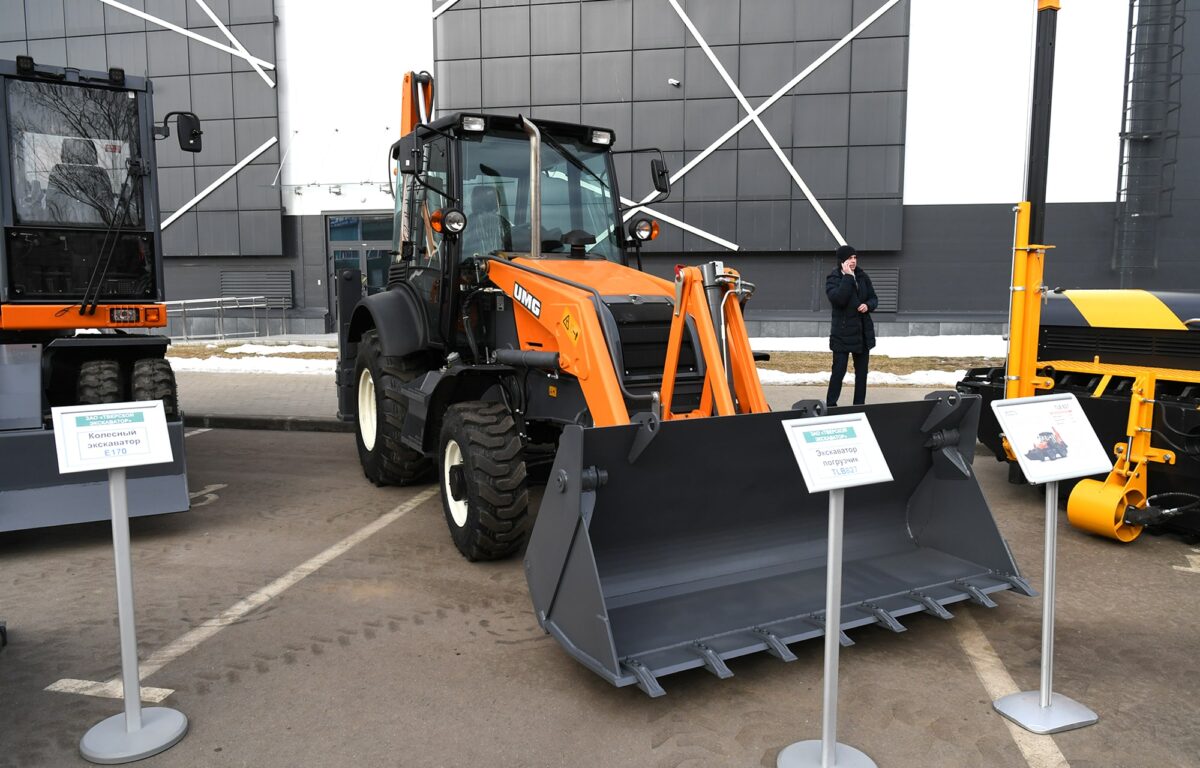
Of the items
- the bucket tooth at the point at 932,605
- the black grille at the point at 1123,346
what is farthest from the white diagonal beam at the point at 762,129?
the bucket tooth at the point at 932,605

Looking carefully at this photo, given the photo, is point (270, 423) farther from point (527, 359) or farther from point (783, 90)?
point (783, 90)

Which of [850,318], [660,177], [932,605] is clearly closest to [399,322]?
[660,177]

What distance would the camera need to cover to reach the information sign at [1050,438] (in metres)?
3.08

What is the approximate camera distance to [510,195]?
17.7 ft

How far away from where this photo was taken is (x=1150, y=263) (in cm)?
1755

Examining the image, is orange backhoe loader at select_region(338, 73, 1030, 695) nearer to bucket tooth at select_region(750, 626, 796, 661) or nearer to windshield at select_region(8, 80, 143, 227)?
bucket tooth at select_region(750, 626, 796, 661)

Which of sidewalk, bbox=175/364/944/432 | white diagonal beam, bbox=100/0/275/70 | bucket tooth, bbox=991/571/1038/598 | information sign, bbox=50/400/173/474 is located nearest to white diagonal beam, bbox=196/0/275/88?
white diagonal beam, bbox=100/0/275/70

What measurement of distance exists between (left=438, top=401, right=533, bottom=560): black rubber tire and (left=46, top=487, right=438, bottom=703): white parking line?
0.90 m

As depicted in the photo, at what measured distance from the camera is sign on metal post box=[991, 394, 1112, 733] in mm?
3074

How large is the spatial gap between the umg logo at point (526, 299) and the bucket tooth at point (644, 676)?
2.15 meters

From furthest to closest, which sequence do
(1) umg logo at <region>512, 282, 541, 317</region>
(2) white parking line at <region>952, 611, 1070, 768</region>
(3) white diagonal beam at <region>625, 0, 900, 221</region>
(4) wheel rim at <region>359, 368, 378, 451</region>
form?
(3) white diagonal beam at <region>625, 0, 900, 221</region>
(4) wheel rim at <region>359, 368, 378, 451</region>
(1) umg logo at <region>512, 282, 541, 317</region>
(2) white parking line at <region>952, 611, 1070, 768</region>

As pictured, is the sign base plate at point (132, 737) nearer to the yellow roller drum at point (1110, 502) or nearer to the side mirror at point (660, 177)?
the side mirror at point (660, 177)

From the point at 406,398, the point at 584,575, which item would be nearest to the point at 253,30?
the point at 406,398

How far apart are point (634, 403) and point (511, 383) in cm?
98
